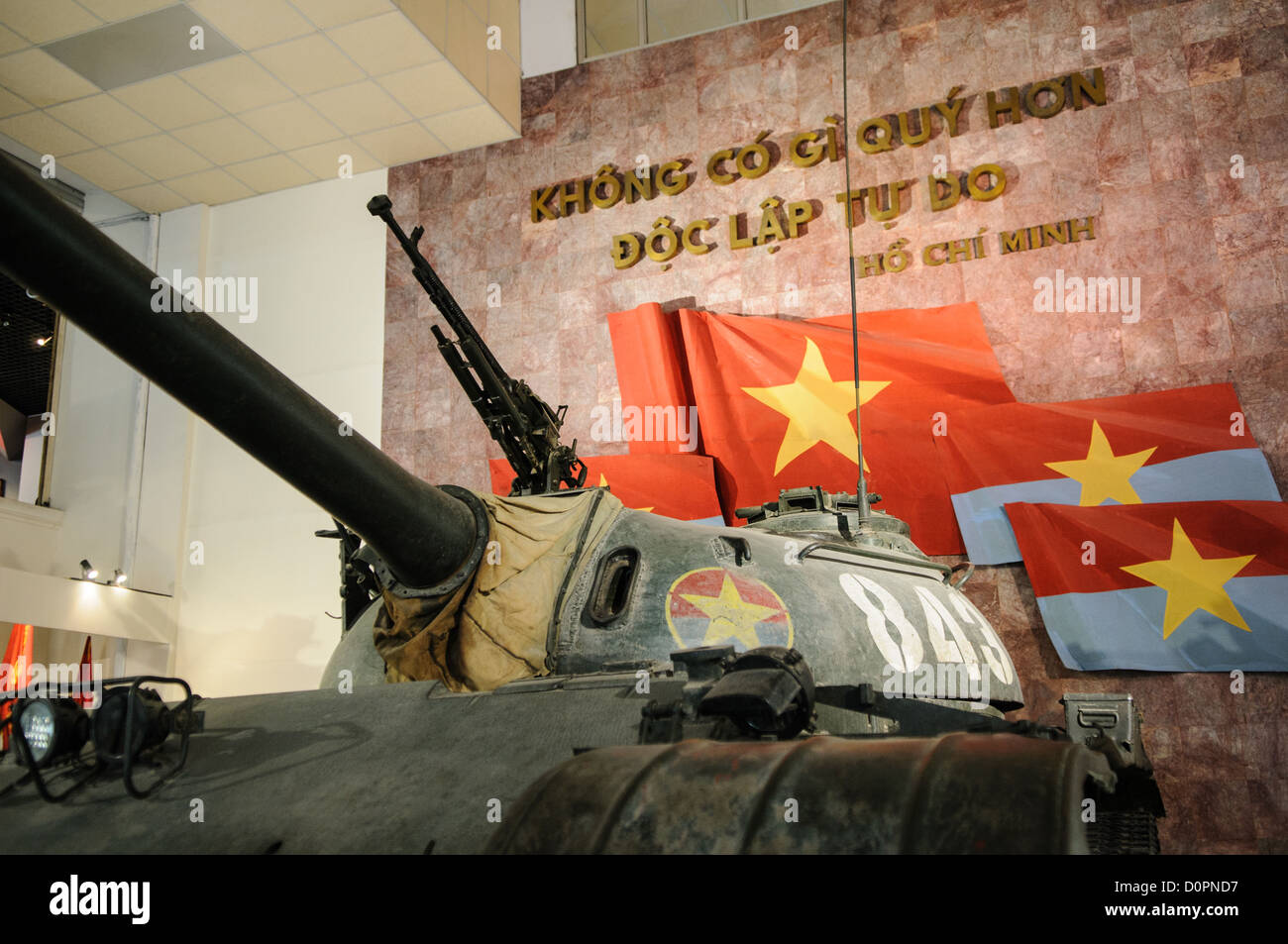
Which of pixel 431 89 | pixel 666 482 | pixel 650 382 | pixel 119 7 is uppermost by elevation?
pixel 119 7

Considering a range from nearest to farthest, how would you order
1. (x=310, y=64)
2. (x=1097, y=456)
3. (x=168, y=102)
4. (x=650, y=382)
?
(x=1097, y=456), (x=650, y=382), (x=310, y=64), (x=168, y=102)

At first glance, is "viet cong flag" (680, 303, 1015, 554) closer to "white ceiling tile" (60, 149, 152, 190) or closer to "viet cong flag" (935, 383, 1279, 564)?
"viet cong flag" (935, 383, 1279, 564)

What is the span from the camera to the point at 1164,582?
324 inches

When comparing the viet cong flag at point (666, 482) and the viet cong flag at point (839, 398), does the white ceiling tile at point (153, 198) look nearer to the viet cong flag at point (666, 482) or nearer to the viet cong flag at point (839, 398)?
the viet cong flag at point (666, 482)

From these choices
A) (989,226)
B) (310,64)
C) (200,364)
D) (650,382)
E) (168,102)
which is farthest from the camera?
(168,102)

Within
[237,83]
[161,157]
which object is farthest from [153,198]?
[237,83]

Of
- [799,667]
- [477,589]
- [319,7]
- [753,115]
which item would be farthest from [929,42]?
[799,667]

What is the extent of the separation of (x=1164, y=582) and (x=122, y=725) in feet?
24.2

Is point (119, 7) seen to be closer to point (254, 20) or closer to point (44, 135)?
point (254, 20)

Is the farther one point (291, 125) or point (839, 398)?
point (291, 125)

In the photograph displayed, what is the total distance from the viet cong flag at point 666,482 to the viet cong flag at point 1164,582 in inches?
108

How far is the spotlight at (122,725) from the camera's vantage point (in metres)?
3.34

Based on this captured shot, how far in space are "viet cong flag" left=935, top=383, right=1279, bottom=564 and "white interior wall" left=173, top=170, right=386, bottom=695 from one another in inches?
240
